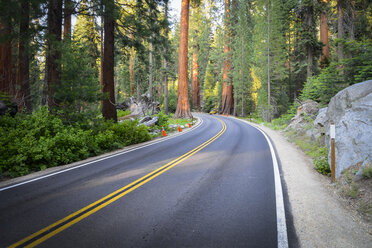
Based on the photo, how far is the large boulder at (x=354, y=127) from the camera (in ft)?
17.2

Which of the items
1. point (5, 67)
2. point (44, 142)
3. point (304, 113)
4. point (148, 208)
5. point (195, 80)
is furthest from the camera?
point (195, 80)

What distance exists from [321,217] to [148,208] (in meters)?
3.36

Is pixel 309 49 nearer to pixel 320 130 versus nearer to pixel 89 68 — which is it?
pixel 320 130

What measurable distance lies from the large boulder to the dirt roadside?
3.01 ft

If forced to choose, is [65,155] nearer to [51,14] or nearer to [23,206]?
[23,206]

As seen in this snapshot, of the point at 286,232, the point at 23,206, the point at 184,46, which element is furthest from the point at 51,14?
the point at 184,46

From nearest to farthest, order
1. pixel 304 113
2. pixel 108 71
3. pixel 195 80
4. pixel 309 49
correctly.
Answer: pixel 108 71 < pixel 304 113 < pixel 309 49 < pixel 195 80

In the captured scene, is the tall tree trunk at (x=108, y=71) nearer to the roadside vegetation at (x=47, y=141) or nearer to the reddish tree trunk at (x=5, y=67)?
the roadside vegetation at (x=47, y=141)

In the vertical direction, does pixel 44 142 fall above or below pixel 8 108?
below

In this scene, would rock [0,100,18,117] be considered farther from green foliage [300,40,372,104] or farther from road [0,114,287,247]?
green foliage [300,40,372,104]

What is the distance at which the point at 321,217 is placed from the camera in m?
3.91

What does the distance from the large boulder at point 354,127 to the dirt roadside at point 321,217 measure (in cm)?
92

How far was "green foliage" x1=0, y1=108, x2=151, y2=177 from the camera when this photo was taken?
21.9ft

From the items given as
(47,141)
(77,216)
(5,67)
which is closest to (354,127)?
(77,216)
